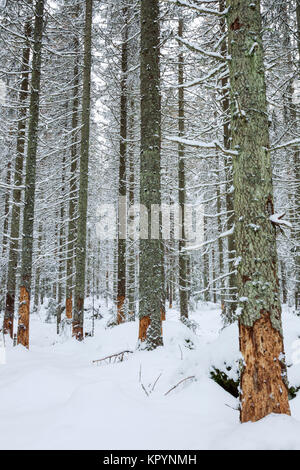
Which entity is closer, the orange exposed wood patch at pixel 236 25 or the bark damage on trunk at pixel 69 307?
the orange exposed wood patch at pixel 236 25

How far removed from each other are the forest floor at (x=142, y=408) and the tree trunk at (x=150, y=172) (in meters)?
0.65

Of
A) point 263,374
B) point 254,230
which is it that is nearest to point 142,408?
point 263,374

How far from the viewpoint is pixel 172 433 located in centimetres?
232

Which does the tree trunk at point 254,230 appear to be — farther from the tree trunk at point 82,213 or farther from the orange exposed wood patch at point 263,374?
the tree trunk at point 82,213

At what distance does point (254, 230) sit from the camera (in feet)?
8.36

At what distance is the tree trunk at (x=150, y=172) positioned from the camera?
5.50 meters

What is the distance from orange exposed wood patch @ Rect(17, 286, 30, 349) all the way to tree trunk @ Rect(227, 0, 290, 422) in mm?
6574

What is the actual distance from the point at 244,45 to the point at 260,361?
2909 millimetres

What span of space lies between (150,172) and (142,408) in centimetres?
429

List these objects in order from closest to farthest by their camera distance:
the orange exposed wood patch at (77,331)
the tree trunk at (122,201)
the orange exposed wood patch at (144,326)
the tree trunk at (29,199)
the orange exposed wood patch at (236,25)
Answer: the orange exposed wood patch at (236,25) < the orange exposed wood patch at (144,326) < the tree trunk at (29,199) < the orange exposed wood patch at (77,331) < the tree trunk at (122,201)

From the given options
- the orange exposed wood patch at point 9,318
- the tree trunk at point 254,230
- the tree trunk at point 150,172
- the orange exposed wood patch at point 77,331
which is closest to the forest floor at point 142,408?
the tree trunk at point 254,230
